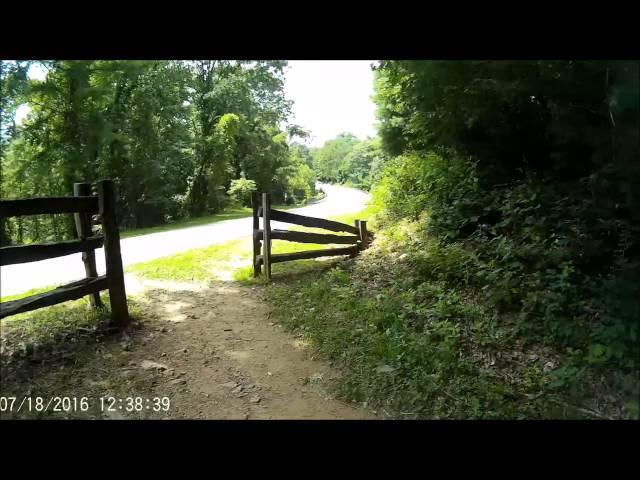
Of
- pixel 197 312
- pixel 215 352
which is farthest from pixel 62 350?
pixel 197 312

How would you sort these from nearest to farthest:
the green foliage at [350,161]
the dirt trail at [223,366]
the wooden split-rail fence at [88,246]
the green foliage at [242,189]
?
1. the dirt trail at [223,366]
2. the wooden split-rail fence at [88,246]
3. the green foliage at [242,189]
4. the green foliage at [350,161]

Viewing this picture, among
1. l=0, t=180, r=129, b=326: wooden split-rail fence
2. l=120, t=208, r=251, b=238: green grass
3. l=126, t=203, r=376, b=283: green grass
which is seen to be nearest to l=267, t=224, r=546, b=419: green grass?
l=126, t=203, r=376, b=283: green grass

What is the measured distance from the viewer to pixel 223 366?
12.9ft

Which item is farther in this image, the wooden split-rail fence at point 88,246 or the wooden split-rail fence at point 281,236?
the wooden split-rail fence at point 281,236

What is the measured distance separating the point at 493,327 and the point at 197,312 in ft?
12.5

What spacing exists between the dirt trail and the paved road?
4.60 ft

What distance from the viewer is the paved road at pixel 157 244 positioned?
4984mm

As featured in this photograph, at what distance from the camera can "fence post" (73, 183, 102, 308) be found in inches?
169

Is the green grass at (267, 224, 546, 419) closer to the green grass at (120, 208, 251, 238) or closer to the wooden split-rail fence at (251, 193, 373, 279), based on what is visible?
the wooden split-rail fence at (251, 193, 373, 279)

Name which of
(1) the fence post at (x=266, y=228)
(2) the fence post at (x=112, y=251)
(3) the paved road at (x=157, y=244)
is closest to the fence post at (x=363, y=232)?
(3) the paved road at (x=157, y=244)

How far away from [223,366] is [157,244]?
16.1 ft

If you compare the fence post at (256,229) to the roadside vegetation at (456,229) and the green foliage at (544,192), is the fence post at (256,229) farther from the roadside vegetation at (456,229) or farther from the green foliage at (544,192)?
the green foliage at (544,192)

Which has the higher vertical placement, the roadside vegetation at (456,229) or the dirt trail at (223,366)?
the roadside vegetation at (456,229)

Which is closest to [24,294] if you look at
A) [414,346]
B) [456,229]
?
[414,346]
